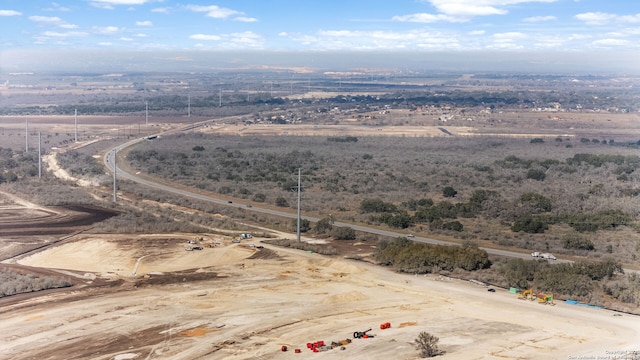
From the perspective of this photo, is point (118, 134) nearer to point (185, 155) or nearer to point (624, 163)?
point (185, 155)

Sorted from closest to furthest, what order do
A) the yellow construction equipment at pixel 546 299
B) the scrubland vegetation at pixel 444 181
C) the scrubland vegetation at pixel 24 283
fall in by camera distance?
the yellow construction equipment at pixel 546 299 < the scrubland vegetation at pixel 24 283 < the scrubland vegetation at pixel 444 181

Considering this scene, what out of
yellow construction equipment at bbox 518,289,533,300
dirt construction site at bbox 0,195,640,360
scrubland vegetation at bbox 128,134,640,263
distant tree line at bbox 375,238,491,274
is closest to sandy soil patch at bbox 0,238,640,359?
dirt construction site at bbox 0,195,640,360

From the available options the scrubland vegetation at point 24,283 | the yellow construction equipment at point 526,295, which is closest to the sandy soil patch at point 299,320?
the yellow construction equipment at point 526,295

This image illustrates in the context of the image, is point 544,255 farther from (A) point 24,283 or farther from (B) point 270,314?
(A) point 24,283

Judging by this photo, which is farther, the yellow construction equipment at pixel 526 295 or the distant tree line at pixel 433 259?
the distant tree line at pixel 433 259

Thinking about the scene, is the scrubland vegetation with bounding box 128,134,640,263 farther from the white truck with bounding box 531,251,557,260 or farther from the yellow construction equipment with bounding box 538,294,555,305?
the yellow construction equipment with bounding box 538,294,555,305

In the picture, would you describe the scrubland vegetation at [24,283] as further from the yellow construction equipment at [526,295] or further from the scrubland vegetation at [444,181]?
the scrubland vegetation at [444,181]
